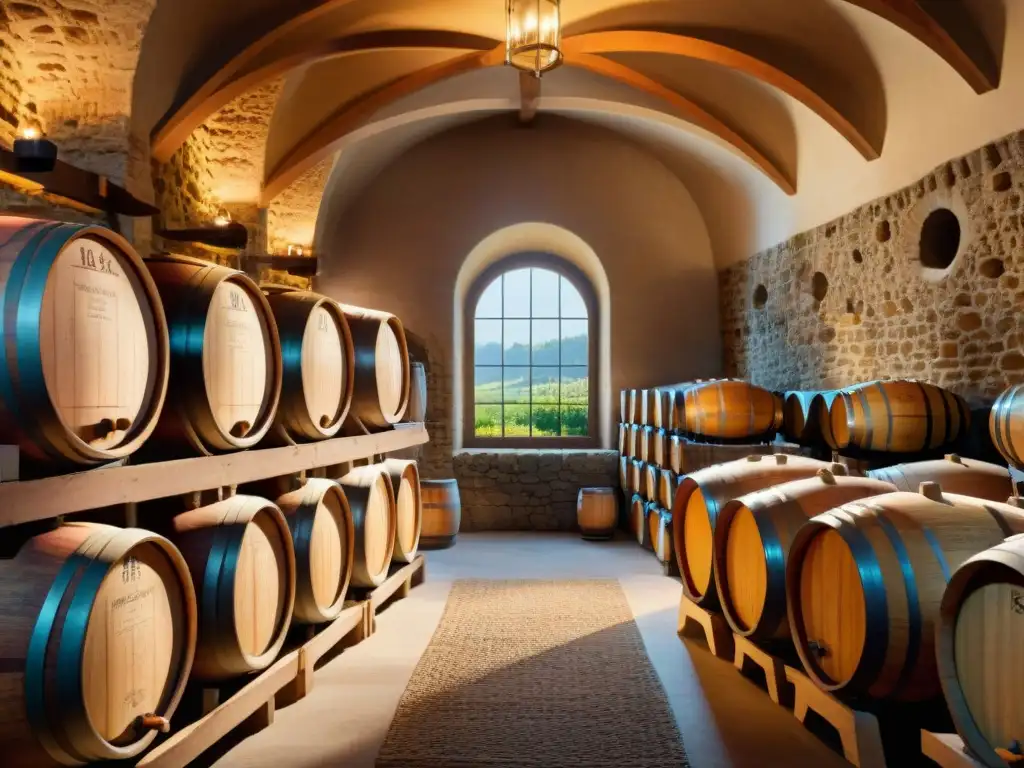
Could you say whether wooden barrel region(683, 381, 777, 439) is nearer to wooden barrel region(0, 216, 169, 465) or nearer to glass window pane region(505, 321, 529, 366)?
wooden barrel region(0, 216, 169, 465)

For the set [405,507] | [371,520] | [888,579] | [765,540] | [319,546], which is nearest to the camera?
[888,579]

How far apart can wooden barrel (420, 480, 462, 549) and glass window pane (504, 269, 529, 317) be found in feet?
9.91

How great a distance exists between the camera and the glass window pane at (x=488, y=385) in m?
9.29

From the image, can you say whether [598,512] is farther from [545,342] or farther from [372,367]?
[372,367]

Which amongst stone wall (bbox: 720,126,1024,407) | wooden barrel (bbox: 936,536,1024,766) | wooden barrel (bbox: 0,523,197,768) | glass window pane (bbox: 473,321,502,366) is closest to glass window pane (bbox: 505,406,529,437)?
glass window pane (bbox: 473,321,502,366)

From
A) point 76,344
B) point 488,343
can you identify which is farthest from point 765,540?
point 488,343

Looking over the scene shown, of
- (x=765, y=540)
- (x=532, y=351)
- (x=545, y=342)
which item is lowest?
(x=765, y=540)

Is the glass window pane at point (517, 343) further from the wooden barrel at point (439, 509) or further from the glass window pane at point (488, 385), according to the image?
the wooden barrel at point (439, 509)

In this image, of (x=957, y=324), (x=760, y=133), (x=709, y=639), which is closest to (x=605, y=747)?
(x=709, y=639)

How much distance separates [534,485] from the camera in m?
8.23

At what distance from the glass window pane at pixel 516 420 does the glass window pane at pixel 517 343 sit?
0.53 meters

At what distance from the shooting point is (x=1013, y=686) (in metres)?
1.71

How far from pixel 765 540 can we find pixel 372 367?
7.47ft

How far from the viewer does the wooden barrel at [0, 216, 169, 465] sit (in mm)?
1793
